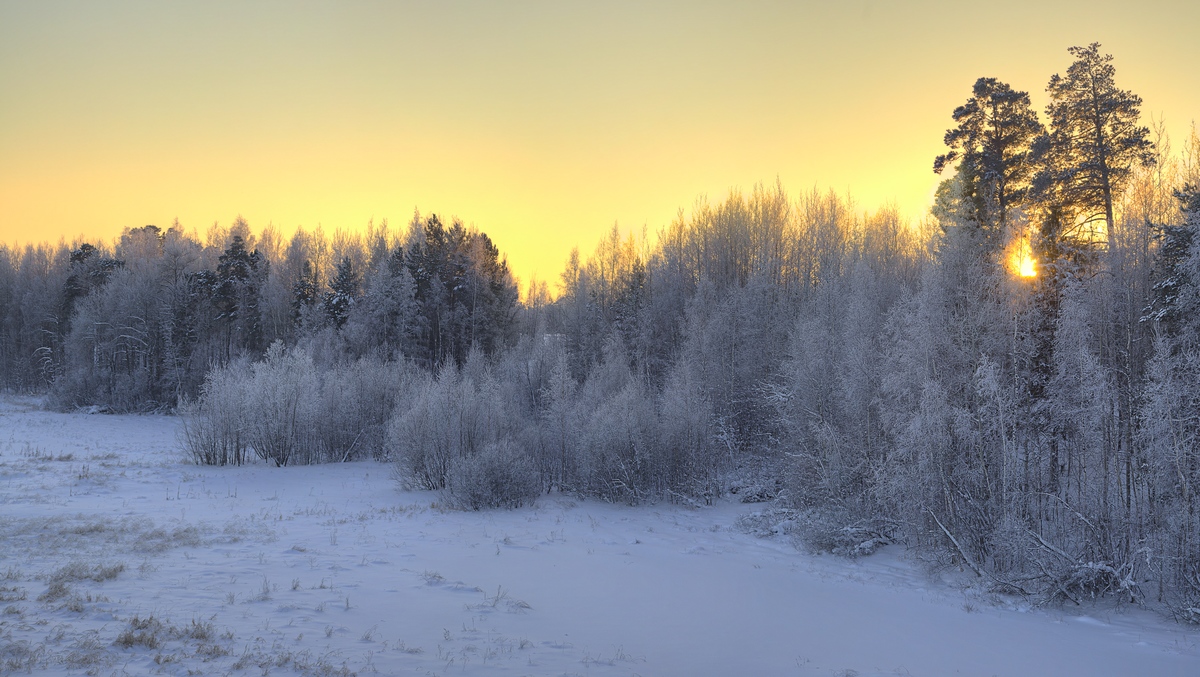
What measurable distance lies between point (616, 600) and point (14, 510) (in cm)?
1585

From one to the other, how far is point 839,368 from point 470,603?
16.6 meters

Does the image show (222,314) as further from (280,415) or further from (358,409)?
(280,415)

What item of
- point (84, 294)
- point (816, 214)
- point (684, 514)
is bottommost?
point (684, 514)

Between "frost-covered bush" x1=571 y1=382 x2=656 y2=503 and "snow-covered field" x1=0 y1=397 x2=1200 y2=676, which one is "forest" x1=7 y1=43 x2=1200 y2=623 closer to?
"frost-covered bush" x1=571 y1=382 x2=656 y2=503

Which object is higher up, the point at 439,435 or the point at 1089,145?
the point at 1089,145

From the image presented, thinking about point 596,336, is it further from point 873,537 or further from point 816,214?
point 873,537

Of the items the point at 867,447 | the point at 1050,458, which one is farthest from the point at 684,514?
the point at 1050,458

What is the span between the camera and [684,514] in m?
24.8

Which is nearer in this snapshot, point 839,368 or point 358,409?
point 839,368

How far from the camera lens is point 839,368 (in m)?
23.4

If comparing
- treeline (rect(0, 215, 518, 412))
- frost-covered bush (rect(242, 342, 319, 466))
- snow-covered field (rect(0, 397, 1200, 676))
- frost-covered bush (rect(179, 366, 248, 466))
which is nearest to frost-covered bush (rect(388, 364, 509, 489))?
snow-covered field (rect(0, 397, 1200, 676))

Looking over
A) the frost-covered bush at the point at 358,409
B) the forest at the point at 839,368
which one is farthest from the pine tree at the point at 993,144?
the frost-covered bush at the point at 358,409

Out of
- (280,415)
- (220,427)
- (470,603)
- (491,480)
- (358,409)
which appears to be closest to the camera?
(470,603)

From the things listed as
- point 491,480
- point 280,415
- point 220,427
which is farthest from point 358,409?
point 491,480
